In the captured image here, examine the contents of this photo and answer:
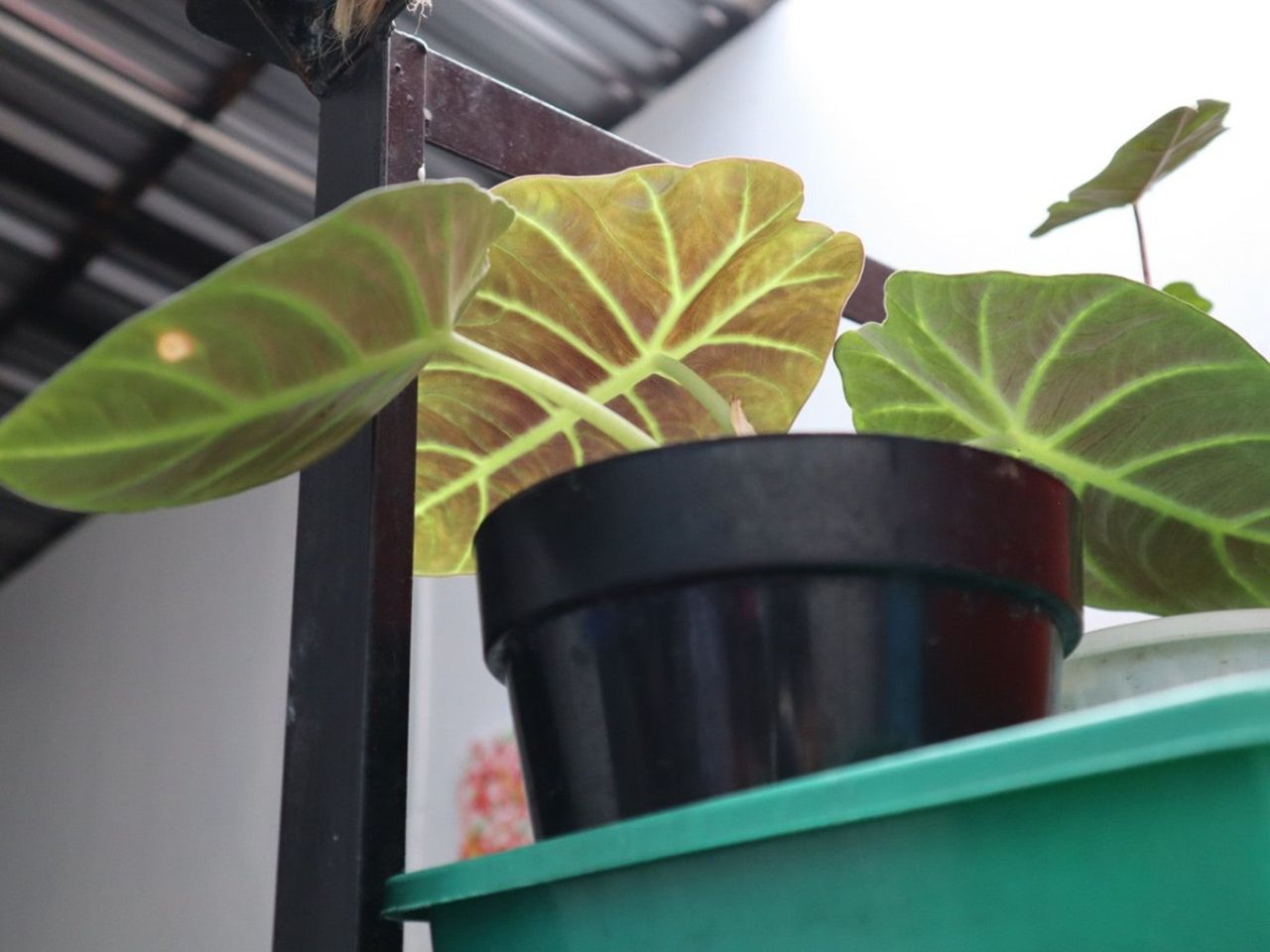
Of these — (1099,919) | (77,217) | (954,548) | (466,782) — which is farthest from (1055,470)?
(77,217)

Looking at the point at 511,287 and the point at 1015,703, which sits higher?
the point at 511,287

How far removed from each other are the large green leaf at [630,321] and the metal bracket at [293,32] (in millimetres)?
102

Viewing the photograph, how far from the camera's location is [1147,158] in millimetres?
836

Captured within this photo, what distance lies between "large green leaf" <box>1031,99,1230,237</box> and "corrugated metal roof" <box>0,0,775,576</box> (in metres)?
1.71

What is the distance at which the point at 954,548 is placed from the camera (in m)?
0.42

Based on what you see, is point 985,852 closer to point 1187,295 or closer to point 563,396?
point 563,396

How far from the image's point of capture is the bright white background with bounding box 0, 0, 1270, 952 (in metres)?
1.63

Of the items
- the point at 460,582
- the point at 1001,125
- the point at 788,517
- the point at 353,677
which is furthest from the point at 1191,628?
the point at 460,582

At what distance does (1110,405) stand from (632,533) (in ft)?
0.72

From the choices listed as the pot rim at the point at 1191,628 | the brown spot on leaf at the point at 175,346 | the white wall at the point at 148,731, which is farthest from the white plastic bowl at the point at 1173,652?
the white wall at the point at 148,731

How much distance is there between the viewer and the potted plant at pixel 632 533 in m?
0.39

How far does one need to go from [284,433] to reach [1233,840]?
12.3 inches

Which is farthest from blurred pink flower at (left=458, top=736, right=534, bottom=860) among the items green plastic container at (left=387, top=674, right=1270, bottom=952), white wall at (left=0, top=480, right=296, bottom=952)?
green plastic container at (left=387, top=674, right=1270, bottom=952)

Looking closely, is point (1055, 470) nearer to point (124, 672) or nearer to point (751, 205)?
point (751, 205)
